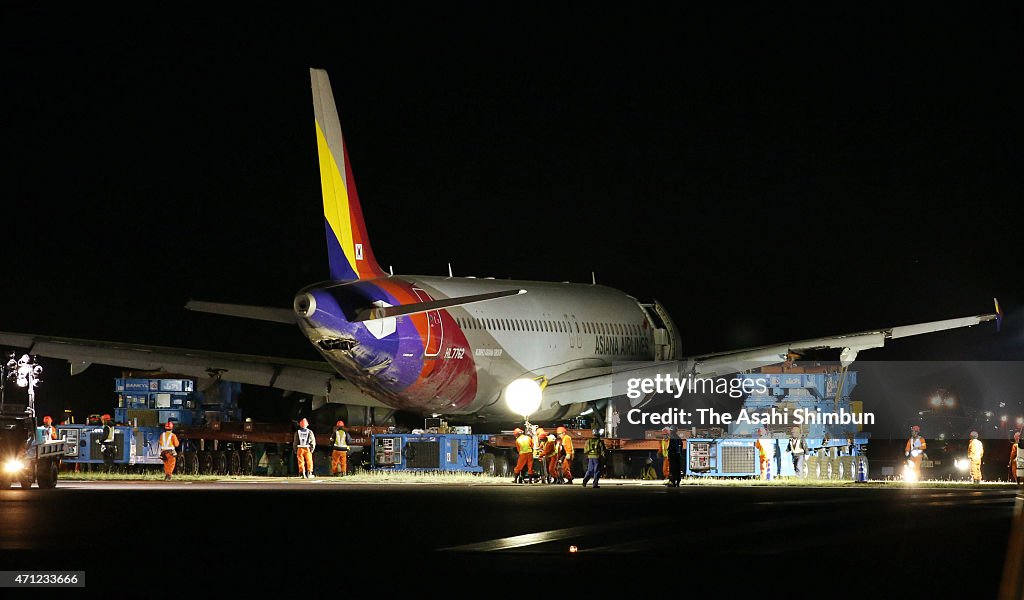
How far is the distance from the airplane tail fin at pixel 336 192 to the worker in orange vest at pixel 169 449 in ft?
23.2

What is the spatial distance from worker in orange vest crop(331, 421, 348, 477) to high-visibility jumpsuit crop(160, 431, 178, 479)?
396 cm

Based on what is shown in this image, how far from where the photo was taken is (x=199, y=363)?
4028cm

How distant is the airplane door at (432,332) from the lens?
123 ft

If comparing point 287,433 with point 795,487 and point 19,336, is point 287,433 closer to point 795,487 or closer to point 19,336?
point 19,336

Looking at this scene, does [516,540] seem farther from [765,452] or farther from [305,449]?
[305,449]

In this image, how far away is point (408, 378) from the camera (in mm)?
37594


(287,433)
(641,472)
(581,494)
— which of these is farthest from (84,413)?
(581,494)

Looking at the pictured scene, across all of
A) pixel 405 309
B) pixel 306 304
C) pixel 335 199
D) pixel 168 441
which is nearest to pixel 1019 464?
pixel 405 309

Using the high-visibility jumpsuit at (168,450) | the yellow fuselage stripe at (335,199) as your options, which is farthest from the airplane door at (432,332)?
the high-visibility jumpsuit at (168,450)

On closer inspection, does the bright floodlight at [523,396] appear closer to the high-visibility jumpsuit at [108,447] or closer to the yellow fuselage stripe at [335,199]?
the yellow fuselage stripe at [335,199]

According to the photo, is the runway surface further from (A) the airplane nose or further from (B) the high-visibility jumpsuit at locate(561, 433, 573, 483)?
(B) the high-visibility jumpsuit at locate(561, 433, 573, 483)

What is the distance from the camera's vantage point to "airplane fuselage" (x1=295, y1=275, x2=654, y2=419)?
35.1 m

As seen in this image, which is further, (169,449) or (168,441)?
(168,441)

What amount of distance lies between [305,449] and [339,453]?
1.07 meters
